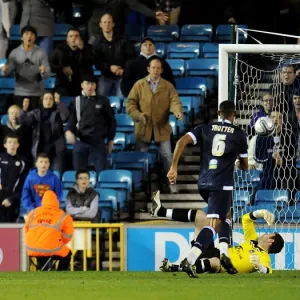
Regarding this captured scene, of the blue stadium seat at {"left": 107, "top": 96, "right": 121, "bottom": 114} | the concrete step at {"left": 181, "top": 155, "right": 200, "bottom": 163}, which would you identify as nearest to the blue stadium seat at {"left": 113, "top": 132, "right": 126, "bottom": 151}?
the blue stadium seat at {"left": 107, "top": 96, "right": 121, "bottom": 114}

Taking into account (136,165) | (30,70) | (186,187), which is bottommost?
(186,187)

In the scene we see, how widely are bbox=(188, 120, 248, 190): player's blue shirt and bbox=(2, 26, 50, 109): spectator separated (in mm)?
6754

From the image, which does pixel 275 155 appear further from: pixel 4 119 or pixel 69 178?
pixel 4 119

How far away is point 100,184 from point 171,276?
17.6 feet

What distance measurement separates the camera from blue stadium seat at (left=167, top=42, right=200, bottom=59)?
20.2 m

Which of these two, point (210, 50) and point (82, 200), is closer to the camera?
point (82, 200)

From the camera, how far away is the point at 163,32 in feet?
68.5

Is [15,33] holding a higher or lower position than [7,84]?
higher

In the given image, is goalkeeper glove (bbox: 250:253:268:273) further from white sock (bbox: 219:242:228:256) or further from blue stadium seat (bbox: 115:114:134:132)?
blue stadium seat (bbox: 115:114:134:132)

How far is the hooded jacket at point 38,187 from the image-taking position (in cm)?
1678

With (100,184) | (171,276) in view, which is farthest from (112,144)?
(171,276)

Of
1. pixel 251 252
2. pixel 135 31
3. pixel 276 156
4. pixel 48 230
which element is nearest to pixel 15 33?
pixel 135 31

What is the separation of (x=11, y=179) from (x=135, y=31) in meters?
4.33

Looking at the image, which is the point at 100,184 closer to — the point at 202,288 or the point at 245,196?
the point at 245,196
